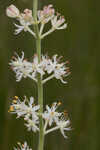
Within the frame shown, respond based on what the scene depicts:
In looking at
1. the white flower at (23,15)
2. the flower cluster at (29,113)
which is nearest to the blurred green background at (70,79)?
the white flower at (23,15)

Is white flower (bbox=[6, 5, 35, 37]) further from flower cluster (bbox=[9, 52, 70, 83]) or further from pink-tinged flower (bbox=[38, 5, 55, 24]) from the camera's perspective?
flower cluster (bbox=[9, 52, 70, 83])

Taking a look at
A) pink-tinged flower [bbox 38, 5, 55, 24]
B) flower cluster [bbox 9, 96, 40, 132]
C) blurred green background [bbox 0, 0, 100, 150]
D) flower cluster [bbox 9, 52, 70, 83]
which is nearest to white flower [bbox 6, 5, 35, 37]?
pink-tinged flower [bbox 38, 5, 55, 24]

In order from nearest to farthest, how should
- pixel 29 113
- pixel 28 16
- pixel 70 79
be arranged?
1. pixel 28 16
2. pixel 29 113
3. pixel 70 79

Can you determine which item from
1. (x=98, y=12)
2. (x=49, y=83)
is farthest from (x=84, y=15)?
(x=49, y=83)

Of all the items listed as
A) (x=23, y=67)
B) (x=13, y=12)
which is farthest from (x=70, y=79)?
(x=13, y=12)

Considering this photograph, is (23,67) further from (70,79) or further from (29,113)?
(70,79)

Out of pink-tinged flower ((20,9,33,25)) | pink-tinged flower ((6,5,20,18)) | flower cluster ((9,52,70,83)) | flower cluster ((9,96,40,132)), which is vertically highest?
pink-tinged flower ((6,5,20,18))

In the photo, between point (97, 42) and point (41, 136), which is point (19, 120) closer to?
point (97, 42)

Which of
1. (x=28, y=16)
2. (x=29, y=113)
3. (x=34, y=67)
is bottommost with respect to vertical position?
(x=29, y=113)
